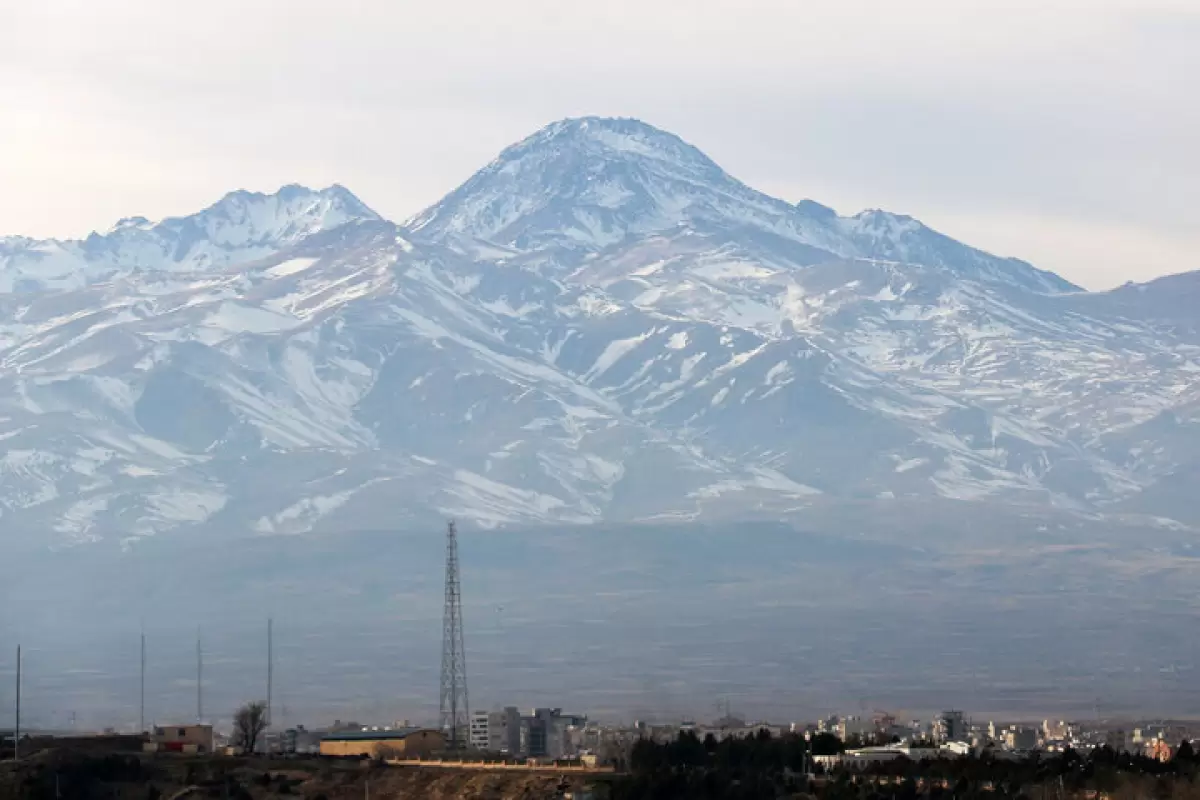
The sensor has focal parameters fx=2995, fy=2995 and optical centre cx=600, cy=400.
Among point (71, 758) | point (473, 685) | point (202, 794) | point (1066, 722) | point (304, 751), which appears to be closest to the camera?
point (202, 794)

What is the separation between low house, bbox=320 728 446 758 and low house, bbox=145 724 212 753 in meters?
3.89

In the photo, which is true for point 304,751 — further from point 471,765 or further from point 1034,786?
point 1034,786

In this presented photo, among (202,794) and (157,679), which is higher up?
(157,679)

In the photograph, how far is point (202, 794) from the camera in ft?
263

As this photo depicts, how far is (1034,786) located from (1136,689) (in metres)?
122

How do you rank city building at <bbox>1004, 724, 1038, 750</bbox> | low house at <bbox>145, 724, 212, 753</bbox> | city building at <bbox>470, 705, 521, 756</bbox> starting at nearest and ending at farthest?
low house at <bbox>145, 724, 212, 753</bbox> < city building at <bbox>470, 705, 521, 756</bbox> < city building at <bbox>1004, 724, 1038, 750</bbox>

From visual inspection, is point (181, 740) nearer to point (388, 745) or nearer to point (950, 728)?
point (388, 745)

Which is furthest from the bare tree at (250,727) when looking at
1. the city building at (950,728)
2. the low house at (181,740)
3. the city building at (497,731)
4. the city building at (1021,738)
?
the city building at (1021,738)

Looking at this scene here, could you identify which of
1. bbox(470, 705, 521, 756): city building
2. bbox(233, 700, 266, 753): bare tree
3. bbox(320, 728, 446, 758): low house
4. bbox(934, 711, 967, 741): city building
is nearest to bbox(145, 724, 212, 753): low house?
bbox(233, 700, 266, 753): bare tree

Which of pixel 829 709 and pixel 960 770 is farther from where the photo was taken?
pixel 829 709

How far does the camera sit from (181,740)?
97688 millimetres

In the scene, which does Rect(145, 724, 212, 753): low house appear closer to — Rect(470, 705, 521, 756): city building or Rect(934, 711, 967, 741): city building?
Rect(470, 705, 521, 756): city building

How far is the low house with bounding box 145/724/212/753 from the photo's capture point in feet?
309

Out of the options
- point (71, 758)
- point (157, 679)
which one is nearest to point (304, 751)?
point (71, 758)
